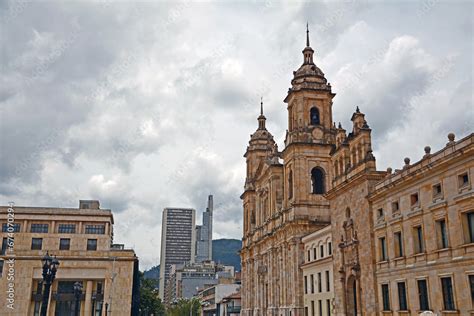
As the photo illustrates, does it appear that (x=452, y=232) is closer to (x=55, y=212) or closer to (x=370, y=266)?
(x=370, y=266)

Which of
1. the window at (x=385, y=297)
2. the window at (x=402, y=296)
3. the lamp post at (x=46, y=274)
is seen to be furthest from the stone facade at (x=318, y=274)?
the lamp post at (x=46, y=274)

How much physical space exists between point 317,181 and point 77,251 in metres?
33.6

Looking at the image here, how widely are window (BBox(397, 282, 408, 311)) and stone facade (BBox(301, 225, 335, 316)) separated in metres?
13.5

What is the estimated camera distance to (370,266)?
37469 millimetres

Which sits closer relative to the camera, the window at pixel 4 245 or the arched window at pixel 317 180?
the arched window at pixel 317 180

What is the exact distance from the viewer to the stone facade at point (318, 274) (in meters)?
48.9

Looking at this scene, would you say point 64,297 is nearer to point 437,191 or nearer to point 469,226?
point 437,191

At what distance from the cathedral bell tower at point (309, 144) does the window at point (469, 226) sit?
3384 cm

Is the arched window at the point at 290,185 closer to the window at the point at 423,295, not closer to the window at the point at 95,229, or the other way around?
the window at the point at 95,229

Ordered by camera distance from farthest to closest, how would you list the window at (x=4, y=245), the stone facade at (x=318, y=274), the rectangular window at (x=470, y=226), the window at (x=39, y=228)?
the window at (x=39, y=228), the window at (x=4, y=245), the stone facade at (x=318, y=274), the rectangular window at (x=470, y=226)

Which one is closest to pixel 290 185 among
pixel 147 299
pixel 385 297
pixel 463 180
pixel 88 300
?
pixel 385 297

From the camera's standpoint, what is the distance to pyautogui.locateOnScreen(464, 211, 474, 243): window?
27.4m

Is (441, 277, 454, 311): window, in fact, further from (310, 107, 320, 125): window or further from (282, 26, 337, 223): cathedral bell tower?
(310, 107, 320, 125): window

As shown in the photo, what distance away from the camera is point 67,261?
6944cm
